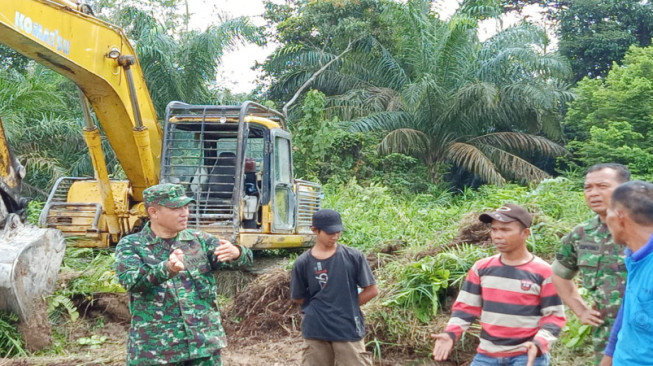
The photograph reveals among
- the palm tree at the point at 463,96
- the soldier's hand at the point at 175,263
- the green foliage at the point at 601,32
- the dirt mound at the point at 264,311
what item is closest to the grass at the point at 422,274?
the dirt mound at the point at 264,311

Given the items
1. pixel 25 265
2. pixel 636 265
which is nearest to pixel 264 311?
pixel 25 265

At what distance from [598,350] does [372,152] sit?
48.1 feet

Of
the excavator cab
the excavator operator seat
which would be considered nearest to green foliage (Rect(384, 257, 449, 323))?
the excavator cab

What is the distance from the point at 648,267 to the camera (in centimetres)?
276

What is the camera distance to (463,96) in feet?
59.9

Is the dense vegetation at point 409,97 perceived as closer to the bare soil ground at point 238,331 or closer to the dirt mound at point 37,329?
the bare soil ground at point 238,331

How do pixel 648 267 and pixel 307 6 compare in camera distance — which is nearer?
pixel 648 267

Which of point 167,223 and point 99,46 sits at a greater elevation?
point 99,46

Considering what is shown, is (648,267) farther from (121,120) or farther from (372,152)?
(372,152)

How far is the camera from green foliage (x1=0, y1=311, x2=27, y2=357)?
6836 millimetres

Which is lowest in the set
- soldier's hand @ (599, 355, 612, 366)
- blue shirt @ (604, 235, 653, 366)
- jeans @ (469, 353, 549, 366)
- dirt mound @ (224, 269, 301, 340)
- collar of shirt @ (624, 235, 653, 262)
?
dirt mound @ (224, 269, 301, 340)

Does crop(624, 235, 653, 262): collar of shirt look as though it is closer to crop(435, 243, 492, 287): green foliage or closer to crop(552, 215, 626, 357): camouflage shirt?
crop(552, 215, 626, 357): camouflage shirt

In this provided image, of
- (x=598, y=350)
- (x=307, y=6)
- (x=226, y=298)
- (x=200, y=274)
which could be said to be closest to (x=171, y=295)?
(x=200, y=274)

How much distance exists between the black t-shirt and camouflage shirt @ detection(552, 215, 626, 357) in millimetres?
1359
